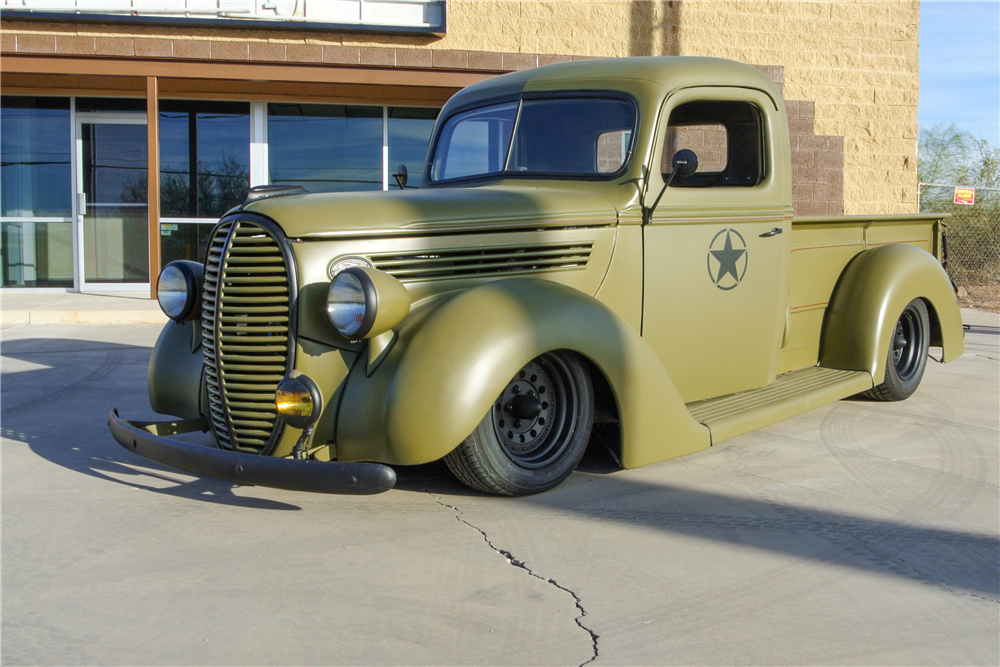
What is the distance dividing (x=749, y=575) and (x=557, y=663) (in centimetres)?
90

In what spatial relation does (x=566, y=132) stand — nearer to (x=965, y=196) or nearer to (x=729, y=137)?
(x=729, y=137)

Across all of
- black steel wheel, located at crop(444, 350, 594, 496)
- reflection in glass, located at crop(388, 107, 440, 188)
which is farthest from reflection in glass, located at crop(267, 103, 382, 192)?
black steel wheel, located at crop(444, 350, 594, 496)

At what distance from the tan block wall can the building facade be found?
0.07ft

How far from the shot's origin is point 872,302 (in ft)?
17.5

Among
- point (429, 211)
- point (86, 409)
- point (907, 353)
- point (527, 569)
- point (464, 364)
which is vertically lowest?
point (527, 569)

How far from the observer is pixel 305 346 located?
3.36 meters

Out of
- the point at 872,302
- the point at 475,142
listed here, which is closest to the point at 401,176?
the point at 475,142

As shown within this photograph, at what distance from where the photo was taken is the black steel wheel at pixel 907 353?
5742 mm

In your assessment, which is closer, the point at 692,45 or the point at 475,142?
the point at 475,142

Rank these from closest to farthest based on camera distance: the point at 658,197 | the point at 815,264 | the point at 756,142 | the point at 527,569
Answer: the point at 527,569 < the point at 658,197 < the point at 756,142 < the point at 815,264

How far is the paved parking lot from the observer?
2436 mm

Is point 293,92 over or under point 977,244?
over

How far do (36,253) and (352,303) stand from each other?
1164 centimetres

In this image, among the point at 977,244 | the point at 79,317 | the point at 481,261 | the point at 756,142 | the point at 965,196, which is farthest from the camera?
the point at 977,244
